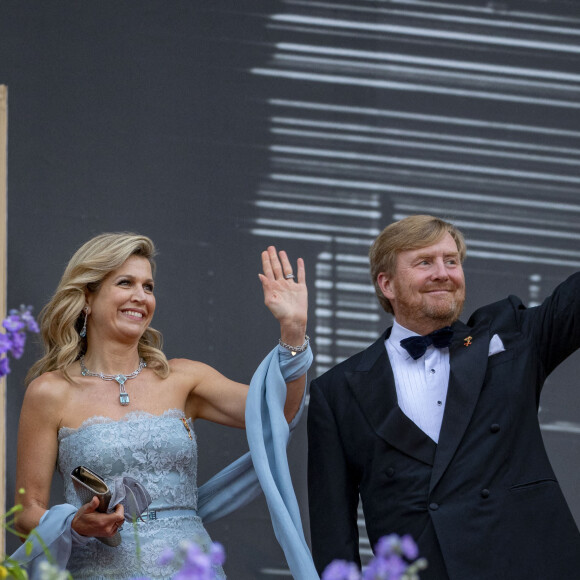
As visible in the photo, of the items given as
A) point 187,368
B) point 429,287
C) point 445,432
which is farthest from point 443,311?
point 187,368

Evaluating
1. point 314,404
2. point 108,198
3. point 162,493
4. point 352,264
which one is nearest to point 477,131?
point 352,264

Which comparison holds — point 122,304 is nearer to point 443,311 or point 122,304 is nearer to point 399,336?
point 399,336

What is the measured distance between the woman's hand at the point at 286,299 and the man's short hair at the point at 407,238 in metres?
0.24

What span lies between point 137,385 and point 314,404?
527 millimetres

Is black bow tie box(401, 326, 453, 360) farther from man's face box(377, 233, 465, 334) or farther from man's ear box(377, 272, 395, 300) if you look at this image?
man's ear box(377, 272, 395, 300)

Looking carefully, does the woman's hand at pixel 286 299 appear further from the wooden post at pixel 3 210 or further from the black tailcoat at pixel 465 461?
the wooden post at pixel 3 210

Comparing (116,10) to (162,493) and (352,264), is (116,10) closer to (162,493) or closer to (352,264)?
(352,264)

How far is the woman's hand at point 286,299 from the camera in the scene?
103 inches

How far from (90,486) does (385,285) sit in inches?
41.6

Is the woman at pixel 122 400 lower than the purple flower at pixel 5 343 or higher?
lower

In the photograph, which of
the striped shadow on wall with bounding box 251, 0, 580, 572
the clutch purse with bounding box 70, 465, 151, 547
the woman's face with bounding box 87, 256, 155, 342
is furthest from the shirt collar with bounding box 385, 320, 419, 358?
the striped shadow on wall with bounding box 251, 0, 580, 572

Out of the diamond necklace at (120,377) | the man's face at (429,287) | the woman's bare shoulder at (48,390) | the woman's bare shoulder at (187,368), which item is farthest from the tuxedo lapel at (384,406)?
the woman's bare shoulder at (48,390)

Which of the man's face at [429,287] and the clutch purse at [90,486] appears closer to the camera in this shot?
the clutch purse at [90,486]

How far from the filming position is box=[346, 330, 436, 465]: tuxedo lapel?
8.04 feet
